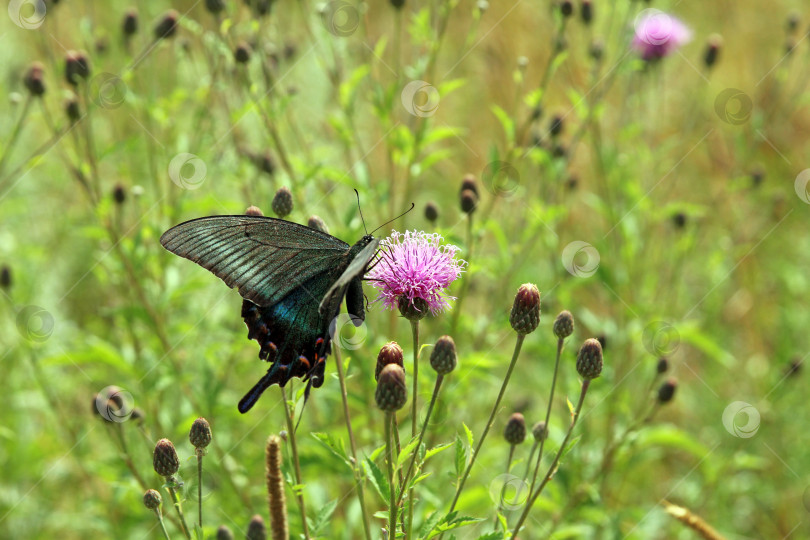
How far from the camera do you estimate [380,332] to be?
175 inches

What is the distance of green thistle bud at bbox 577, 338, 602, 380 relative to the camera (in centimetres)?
253

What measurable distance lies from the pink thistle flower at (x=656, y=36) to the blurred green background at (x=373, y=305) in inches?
3.5

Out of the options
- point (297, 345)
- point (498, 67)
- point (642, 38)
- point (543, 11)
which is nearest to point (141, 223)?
point (297, 345)

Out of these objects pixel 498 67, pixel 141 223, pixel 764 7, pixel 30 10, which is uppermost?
pixel 764 7

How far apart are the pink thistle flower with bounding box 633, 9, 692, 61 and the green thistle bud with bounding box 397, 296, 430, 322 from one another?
3.25m

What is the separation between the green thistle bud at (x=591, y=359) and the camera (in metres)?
2.53

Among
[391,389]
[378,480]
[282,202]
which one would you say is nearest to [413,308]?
[391,389]

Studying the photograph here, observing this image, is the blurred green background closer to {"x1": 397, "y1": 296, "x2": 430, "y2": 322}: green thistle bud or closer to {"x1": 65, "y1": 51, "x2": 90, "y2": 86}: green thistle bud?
{"x1": 65, "y1": 51, "x2": 90, "y2": 86}: green thistle bud

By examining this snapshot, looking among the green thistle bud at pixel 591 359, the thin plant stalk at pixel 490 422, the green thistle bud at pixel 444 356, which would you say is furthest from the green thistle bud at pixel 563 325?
the green thistle bud at pixel 444 356

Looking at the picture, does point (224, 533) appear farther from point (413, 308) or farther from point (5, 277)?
point (5, 277)

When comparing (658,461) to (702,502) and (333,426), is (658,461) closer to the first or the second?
(702,502)

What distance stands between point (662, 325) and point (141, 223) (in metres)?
2.97

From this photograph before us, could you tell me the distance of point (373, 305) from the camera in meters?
3.03

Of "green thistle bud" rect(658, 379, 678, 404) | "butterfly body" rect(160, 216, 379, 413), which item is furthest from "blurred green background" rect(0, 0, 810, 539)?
"butterfly body" rect(160, 216, 379, 413)
